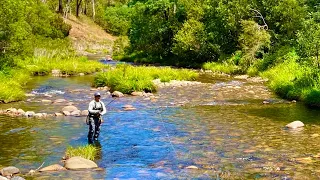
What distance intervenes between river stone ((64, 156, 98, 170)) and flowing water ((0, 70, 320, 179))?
1.19ft

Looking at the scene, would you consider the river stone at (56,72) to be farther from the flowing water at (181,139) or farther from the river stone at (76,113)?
the river stone at (76,113)

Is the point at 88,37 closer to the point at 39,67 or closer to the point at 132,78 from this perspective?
the point at 39,67

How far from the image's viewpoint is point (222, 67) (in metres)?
41.2

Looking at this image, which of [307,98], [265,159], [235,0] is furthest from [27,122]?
[235,0]

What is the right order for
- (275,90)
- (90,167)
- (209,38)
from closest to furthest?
(90,167)
(275,90)
(209,38)

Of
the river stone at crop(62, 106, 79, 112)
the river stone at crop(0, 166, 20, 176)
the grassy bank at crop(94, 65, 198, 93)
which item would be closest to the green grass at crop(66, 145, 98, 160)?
the river stone at crop(0, 166, 20, 176)

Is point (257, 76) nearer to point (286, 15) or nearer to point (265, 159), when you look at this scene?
point (286, 15)

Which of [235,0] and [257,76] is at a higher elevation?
[235,0]

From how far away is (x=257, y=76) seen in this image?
35.8 metres

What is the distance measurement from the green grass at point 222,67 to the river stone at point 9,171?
99.0 feet

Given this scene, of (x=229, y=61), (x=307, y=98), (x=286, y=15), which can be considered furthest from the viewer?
(x=229, y=61)

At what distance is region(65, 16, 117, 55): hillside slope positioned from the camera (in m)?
74.8

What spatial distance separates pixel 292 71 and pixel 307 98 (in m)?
6.08

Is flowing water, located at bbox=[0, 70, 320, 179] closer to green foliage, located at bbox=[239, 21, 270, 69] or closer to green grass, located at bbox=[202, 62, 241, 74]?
green foliage, located at bbox=[239, 21, 270, 69]
